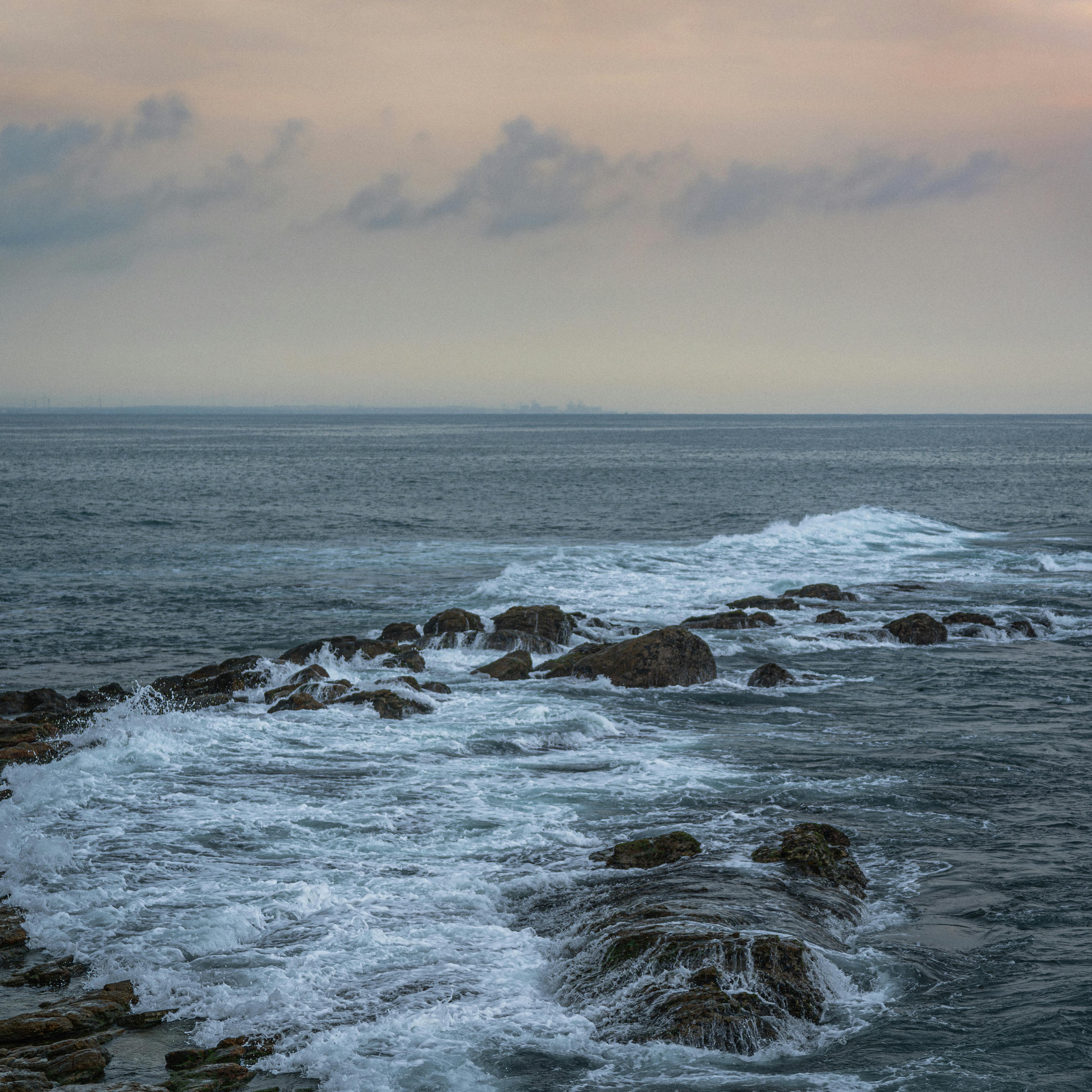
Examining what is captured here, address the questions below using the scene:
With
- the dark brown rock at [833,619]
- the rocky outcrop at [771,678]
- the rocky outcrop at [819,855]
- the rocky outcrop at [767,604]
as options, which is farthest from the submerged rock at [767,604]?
the rocky outcrop at [819,855]

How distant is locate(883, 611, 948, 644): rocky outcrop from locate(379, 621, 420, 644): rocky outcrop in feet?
37.3

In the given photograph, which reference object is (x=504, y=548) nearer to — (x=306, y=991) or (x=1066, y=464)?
(x=306, y=991)

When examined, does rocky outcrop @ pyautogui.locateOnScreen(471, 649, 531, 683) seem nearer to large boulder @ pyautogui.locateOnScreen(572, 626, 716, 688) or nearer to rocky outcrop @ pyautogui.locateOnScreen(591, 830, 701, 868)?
large boulder @ pyautogui.locateOnScreen(572, 626, 716, 688)

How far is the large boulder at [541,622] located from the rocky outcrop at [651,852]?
12169 millimetres

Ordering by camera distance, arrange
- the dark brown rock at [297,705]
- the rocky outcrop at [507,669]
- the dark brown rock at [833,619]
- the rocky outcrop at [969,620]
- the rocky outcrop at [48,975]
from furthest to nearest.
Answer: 1. the dark brown rock at [833,619]
2. the rocky outcrop at [969,620]
3. the rocky outcrop at [507,669]
4. the dark brown rock at [297,705]
5. the rocky outcrop at [48,975]

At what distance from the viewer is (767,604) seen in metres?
28.6

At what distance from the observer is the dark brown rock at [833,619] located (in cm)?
2639

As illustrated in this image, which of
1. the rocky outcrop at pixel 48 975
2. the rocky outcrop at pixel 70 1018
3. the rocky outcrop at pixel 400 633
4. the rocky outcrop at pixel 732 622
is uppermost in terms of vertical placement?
the rocky outcrop at pixel 732 622

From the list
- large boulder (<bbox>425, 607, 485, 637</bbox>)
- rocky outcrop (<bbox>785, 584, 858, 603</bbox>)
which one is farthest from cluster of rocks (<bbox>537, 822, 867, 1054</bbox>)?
rocky outcrop (<bbox>785, 584, 858, 603</bbox>)

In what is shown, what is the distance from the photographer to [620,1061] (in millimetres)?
8102

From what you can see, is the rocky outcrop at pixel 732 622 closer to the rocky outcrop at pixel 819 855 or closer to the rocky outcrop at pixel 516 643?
the rocky outcrop at pixel 516 643

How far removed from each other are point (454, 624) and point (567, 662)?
375 centimetres

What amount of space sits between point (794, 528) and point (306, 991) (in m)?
40.0

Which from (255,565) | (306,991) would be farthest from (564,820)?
(255,565)
